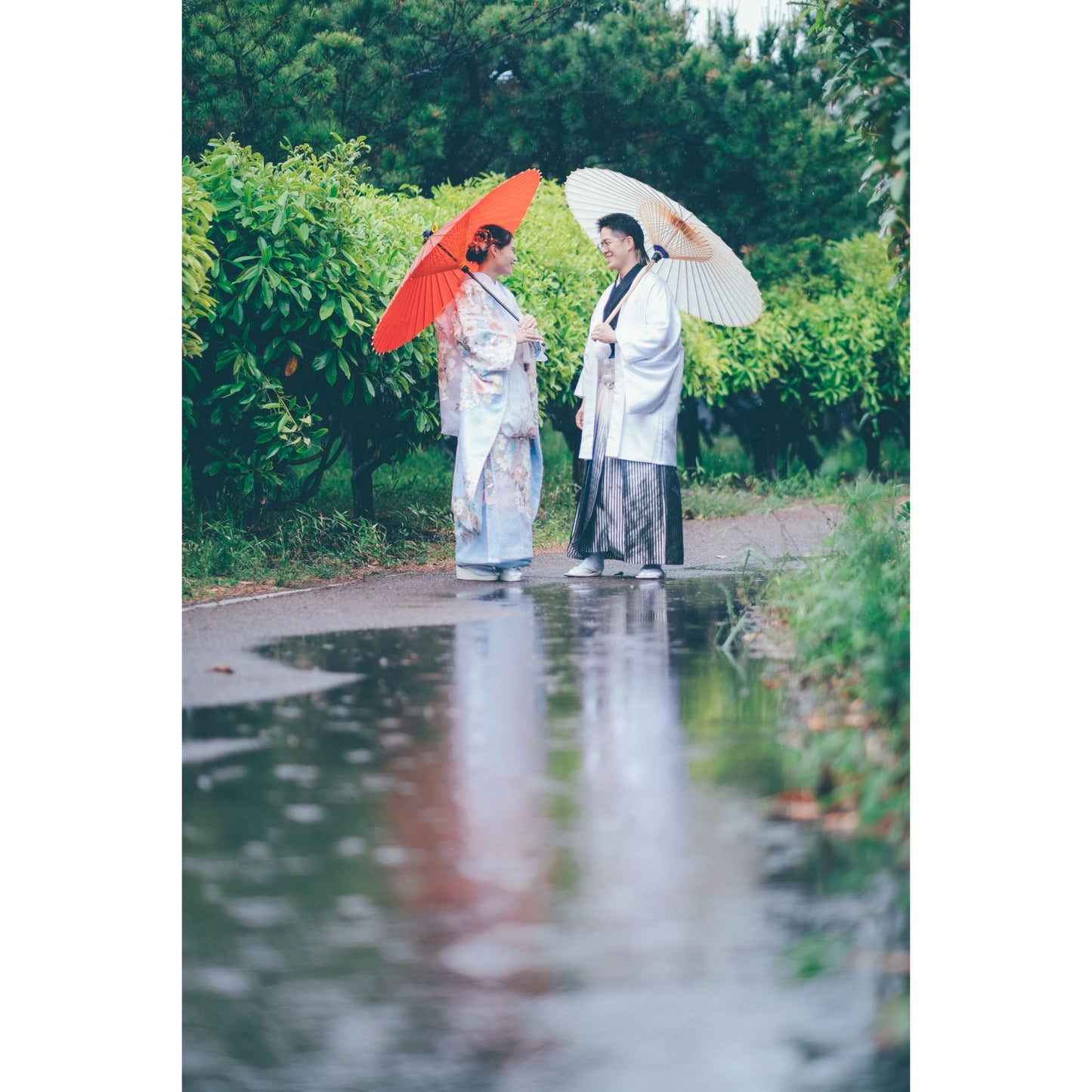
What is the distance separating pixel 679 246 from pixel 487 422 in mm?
1358

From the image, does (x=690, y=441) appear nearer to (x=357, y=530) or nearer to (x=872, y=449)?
(x=872, y=449)

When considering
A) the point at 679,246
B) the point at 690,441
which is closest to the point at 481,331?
the point at 679,246

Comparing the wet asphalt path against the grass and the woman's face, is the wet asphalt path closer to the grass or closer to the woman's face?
the grass

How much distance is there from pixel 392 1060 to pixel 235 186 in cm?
498

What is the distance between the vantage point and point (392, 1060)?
2.55 meters

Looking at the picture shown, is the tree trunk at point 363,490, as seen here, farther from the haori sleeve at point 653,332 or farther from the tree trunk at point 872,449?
the tree trunk at point 872,449

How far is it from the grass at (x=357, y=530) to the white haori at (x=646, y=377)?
86cm

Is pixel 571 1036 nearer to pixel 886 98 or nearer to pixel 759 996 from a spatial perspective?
pixel 759 996

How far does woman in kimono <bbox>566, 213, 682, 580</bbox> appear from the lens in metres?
6.72

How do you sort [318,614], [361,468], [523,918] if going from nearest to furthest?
1. [523,918]
2. [318,614]
3. [361,468]

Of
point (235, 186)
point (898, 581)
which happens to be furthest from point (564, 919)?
point (235, 186)

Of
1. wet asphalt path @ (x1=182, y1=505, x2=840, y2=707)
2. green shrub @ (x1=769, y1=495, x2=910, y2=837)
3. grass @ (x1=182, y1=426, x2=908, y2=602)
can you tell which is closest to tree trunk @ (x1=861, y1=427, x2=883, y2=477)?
grass @ (x1=182, y1=426, x2=908, y2=602)

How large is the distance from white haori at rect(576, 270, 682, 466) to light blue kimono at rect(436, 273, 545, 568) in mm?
373

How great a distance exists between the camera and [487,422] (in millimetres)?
6711
